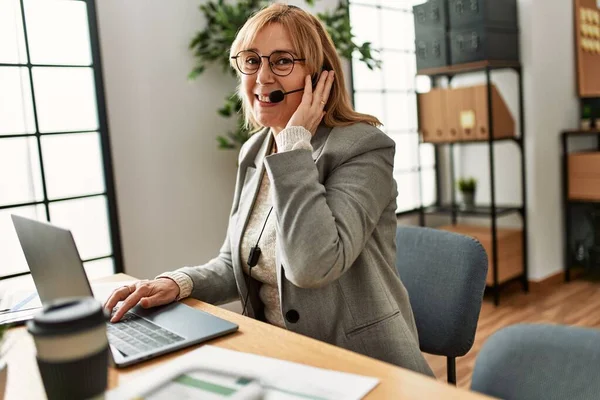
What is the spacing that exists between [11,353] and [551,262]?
3.94 meters

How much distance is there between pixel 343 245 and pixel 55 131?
1.95 metres

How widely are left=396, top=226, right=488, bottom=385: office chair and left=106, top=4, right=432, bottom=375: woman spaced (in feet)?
0.39

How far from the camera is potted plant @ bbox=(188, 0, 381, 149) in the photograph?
2.85m

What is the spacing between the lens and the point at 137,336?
1.15 m

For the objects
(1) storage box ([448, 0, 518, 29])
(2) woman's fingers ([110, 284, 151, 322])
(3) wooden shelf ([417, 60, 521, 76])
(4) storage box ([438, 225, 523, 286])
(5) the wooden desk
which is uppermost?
(1) storage box ([448, 0, 518, 29])

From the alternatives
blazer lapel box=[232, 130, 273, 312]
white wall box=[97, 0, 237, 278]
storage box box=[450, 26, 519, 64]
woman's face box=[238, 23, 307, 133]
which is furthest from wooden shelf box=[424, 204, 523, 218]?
woman's face box=[238, 23, 307, 133]

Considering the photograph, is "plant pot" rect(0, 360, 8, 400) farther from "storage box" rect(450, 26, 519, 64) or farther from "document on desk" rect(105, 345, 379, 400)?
"storage box" rect(450, 26, 519, 64)

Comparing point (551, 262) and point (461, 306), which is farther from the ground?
point (461, 306)

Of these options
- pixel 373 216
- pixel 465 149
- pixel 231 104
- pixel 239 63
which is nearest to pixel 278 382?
pixel 373 216

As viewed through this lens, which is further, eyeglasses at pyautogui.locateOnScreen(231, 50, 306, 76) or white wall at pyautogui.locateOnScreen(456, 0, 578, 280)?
white wall at pyautogui.locateOnScreen(456, 0, 578, 280)

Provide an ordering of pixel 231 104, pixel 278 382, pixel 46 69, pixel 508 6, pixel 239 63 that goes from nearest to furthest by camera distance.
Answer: pixel 278 382 < pixel 239 63 < pixel 46 69 < pixel 231 104 < pixel 508 6

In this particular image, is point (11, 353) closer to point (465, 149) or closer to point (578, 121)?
point (465, 149)

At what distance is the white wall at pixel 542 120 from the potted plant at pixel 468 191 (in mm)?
295

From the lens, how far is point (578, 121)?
14.8ft
